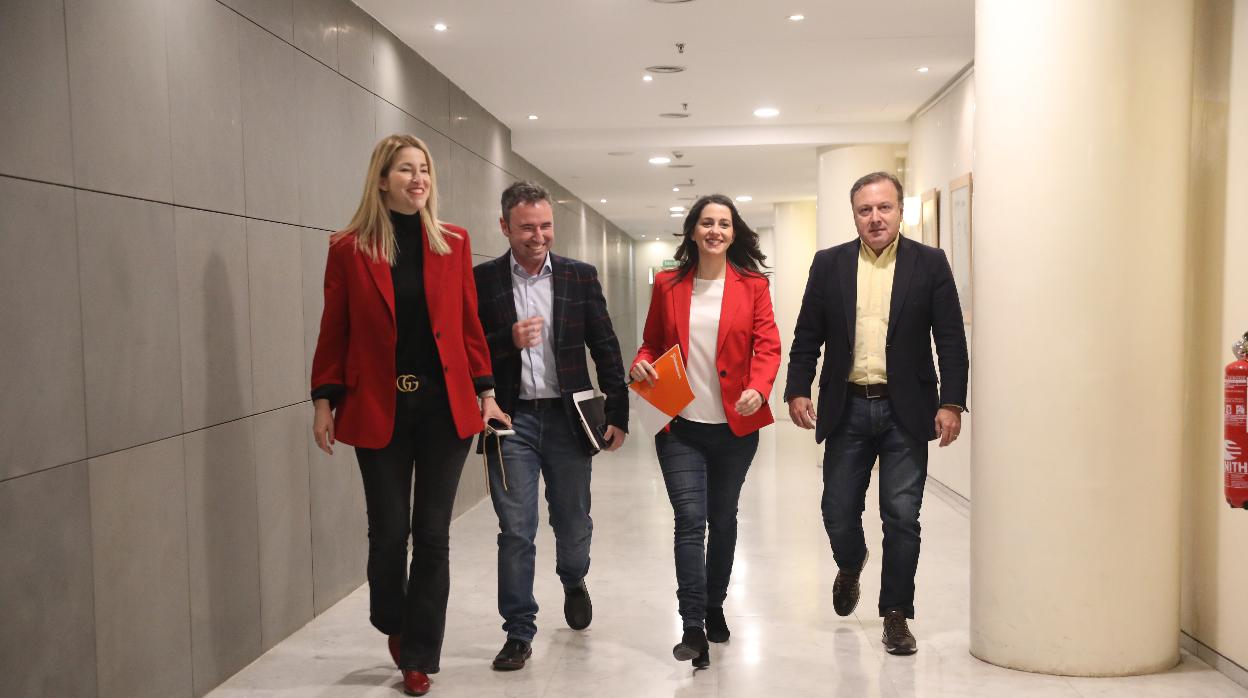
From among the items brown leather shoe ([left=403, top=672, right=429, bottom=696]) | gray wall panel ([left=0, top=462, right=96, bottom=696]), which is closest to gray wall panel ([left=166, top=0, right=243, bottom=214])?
gray wall panel ([left=0, top=462, right=96, bottom=696])

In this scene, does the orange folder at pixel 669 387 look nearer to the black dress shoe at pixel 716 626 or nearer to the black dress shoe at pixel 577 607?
the black dress shoe at pixel 716 626

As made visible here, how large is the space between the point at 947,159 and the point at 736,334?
4878 millimetres

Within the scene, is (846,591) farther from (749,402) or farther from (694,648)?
(749,402)

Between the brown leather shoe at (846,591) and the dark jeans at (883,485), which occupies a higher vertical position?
the dark jeans at (883,485)

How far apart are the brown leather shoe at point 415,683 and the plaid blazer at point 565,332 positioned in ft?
2.92

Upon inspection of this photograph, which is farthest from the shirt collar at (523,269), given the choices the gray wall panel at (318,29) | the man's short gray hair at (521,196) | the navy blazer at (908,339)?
the gray wall panel at (318,29)

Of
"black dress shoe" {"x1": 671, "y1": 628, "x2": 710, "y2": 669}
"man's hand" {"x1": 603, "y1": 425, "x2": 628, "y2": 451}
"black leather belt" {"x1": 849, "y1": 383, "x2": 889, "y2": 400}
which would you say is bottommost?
"black dress shoe" {"x1": 671, "y1": 628, "x2": 710, "y2": 669}

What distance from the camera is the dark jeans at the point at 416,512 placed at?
345 cm

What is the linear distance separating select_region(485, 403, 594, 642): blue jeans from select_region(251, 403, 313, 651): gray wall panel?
90 centimetres

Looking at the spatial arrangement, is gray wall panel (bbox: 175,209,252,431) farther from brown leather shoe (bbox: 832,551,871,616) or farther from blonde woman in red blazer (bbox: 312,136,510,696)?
brown leather shoe (bbox: 832,551,871,616)

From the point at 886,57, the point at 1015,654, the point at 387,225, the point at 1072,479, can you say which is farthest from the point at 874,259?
the point at 886,57

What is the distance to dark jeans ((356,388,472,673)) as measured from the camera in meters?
3.45

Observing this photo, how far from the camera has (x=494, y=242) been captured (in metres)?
8.67

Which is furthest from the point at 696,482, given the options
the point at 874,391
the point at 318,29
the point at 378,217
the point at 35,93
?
the point at 318,29
